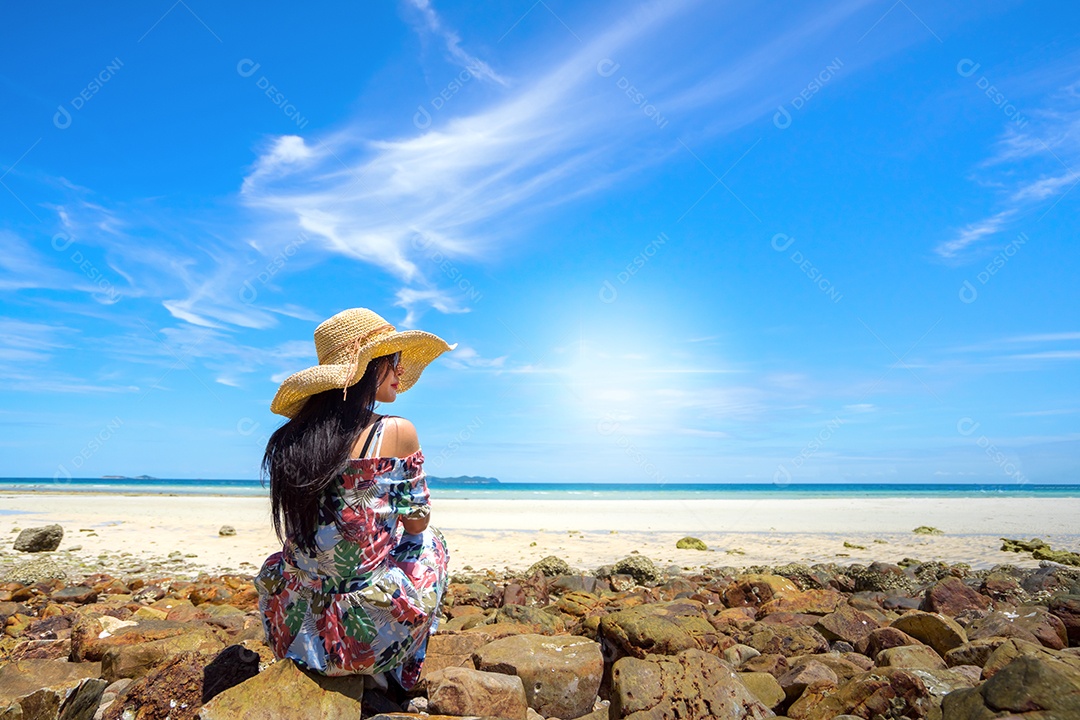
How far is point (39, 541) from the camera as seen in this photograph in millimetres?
13008

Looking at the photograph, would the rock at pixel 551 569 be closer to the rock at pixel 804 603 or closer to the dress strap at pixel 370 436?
the rock at pixel 804 603

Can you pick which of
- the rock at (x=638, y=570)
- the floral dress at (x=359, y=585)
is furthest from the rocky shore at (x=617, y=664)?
the rock at (x=638, y=570)

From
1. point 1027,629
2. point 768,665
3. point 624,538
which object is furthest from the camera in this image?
point 624,538

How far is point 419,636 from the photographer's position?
135 inches

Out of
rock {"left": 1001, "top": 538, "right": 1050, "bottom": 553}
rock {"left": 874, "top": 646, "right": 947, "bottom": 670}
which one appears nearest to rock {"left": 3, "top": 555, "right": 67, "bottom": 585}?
rock {"left": 874, "top": 646, "right": 947, "bottom": 670}

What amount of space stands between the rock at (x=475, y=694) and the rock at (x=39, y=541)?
517 inches

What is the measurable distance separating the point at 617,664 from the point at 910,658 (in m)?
1.79

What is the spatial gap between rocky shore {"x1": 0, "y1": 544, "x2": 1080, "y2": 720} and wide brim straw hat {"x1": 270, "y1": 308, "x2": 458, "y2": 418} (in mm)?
1313

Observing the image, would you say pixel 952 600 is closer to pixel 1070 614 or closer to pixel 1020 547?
pixel 1070 614

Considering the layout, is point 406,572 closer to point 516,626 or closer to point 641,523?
point 516,626

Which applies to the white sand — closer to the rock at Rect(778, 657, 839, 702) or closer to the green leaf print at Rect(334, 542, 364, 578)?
the green leaf print at Rect(334, 542, 364, 578)

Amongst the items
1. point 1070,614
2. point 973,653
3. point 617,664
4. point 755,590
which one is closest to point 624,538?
point 755,590

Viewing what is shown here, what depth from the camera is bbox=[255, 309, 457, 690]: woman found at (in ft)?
10.6

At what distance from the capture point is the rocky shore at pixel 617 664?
10.2 feet
